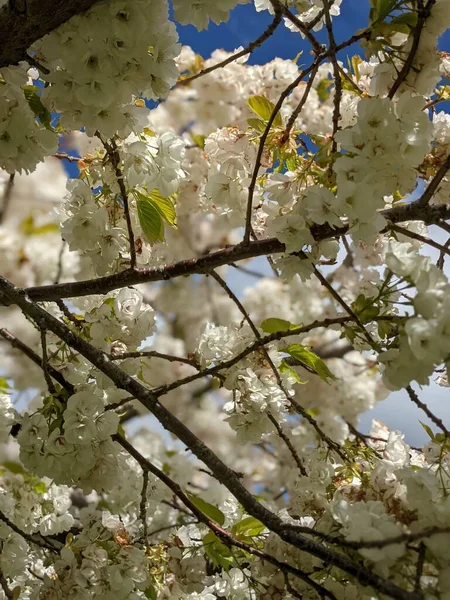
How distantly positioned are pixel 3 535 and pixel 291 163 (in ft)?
3.45

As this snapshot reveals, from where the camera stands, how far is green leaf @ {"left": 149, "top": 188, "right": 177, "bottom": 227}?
128 centimetres

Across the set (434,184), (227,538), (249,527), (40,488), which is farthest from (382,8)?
(40,488)

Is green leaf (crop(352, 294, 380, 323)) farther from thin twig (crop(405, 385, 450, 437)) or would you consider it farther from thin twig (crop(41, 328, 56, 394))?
thin twig (crop(41, 328, 56, 394))

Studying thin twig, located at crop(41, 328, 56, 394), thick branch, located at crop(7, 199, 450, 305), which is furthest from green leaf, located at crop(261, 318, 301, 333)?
thin twig, located at crop(41, 328, 56, 394)

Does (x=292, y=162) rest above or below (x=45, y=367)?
above

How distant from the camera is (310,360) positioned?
122cm

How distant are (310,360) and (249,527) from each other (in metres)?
0.38

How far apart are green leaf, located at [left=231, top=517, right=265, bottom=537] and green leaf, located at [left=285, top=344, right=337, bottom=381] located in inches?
13.4

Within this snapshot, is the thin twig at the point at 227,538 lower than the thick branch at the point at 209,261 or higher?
lower

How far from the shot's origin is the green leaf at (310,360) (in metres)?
1.19

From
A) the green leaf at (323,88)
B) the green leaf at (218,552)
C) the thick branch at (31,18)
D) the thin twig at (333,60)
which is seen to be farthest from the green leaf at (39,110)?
the green leaf at (323,88)

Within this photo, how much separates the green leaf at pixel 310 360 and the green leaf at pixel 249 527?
1.12ft

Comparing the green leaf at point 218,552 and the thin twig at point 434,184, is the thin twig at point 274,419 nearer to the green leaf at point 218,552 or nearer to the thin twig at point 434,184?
the green leaf at point 218,552

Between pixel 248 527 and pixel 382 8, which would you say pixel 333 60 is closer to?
pixel 382 8
